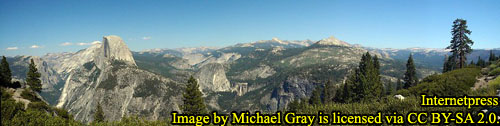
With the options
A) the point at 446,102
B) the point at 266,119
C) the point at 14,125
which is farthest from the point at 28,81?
the point at 446,102

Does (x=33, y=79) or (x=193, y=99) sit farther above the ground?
(x=33, y=79)

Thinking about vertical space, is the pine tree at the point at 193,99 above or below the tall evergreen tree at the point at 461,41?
below

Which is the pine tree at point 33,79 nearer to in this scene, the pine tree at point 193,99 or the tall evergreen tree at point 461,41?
the pine tree at point 193,99

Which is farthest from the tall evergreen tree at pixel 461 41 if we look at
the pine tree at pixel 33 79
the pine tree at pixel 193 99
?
the pine tree at pixel 33 79

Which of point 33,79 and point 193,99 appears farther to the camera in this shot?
point 33,79

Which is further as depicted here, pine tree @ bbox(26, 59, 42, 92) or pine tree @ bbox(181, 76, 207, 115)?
pine tree @ bbox(26, 59, 42, 92)

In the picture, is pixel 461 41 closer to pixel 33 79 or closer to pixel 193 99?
pixel 193 99

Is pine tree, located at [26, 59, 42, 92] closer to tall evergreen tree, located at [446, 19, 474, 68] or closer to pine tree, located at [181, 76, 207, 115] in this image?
pine tree, located at [181, 76, 207, 115]

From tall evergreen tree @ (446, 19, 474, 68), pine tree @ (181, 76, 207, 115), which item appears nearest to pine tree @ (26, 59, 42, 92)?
pine tree @ (181, 76, 207, 115)

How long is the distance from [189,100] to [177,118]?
3399 cm

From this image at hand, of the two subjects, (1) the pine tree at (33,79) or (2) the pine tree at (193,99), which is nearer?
(2) the pine tree at (193,99)

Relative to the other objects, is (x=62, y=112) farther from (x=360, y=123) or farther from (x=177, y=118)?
(x=360, y=123)

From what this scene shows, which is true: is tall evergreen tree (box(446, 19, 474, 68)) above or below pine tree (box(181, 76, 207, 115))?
above

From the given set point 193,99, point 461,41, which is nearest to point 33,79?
point 193,99
